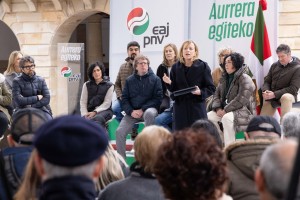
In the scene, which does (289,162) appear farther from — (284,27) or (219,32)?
(284,27)

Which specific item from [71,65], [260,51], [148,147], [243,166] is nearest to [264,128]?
[243,166]

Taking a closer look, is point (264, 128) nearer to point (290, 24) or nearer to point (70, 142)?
point (70, 142)

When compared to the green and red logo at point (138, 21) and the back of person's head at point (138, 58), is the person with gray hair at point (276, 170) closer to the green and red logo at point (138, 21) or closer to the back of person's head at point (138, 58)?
the back of person's head at point (138, 58)

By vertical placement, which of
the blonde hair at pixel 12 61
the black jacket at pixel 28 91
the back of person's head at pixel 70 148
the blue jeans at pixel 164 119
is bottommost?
the blue jeans at pixel 164 119

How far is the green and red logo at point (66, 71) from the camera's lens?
12.2 meters

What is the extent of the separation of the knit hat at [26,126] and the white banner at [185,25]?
19.2 ft

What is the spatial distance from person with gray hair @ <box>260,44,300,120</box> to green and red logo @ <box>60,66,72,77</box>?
496 centimetres

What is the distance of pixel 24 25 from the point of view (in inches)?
643

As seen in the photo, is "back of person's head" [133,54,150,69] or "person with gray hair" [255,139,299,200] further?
"back of person's head" [133,54,150,69]

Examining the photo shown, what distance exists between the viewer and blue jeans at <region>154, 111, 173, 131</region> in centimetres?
829

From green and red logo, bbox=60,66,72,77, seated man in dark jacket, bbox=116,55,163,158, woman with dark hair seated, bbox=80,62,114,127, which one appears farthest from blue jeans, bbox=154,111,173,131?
green and red logo, bbox=60,66,72,77

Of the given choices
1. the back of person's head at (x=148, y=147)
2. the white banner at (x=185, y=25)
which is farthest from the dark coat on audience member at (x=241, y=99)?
the back of person's head at (x=148, y=147)

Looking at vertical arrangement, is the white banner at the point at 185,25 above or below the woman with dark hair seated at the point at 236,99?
above

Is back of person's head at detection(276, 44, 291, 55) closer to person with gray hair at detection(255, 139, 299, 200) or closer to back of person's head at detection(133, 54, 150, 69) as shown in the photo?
back of person's head at detection(133, 54, 150, 69)
